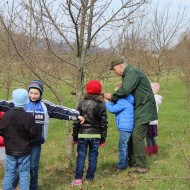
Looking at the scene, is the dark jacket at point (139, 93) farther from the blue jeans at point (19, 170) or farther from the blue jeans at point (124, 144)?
the blue jeans at point (19, 170)

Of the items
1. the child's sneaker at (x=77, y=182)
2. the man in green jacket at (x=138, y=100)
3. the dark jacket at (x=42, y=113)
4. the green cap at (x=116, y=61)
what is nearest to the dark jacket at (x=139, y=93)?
the man in green jacket at (x=138, y=100)

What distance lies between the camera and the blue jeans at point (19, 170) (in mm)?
4031

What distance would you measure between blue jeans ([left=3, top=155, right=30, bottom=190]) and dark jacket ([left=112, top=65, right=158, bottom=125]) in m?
1.87

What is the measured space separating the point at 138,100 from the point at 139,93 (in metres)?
0.11

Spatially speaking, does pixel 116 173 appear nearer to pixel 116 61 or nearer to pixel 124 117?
pixel 124 117

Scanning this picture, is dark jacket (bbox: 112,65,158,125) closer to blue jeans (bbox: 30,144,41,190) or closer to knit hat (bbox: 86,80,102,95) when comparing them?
knit hat (bbox: 86,80,102,95)

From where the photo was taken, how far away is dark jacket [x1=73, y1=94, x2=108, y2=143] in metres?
4.69

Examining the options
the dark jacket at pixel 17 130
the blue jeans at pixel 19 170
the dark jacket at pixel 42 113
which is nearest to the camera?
the dark jacket at pixel 17 130

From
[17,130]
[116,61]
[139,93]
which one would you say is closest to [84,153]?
[17,130]

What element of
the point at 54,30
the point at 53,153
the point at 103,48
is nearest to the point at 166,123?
the point at 53,153

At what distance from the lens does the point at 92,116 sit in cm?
469

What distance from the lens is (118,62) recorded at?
17.3 ft

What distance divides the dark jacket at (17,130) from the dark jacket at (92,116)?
886 mm

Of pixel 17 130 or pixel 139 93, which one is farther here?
pixel 139 93
